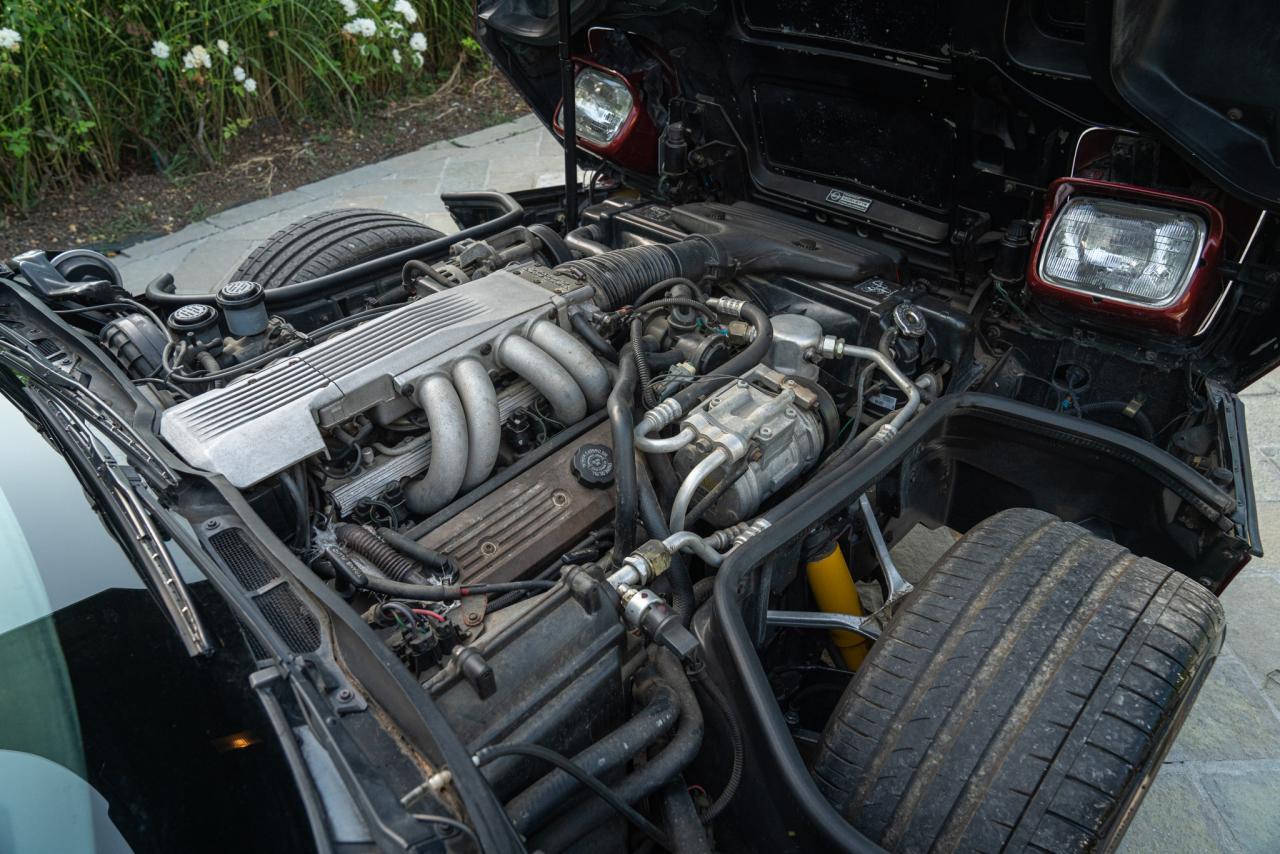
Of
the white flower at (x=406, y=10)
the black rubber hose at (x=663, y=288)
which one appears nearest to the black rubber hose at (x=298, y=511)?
the black rubber hose at (x=663, y=288)

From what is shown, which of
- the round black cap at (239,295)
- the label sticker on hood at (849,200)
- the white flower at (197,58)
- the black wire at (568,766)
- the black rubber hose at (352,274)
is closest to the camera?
the black wire at (568,766)

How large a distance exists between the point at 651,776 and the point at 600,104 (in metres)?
2.28

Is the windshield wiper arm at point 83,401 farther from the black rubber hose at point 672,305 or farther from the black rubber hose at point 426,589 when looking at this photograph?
the black rubber hose at point 672,305

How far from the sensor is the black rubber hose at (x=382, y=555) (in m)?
1.69

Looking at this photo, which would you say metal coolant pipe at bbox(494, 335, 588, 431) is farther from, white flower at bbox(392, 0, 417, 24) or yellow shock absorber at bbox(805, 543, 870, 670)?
white flower at bbox(392, 0, 417, 24)

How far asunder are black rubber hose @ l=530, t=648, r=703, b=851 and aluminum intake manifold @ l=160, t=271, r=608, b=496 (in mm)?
680

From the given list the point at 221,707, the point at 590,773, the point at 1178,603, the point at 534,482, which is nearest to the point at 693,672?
the point at 590,773

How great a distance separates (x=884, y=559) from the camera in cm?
195

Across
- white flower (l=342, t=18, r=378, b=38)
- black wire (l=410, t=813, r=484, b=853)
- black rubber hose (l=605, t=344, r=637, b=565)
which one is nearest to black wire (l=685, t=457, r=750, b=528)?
black rubber hose (l=605, t=344, r=637, b=565)

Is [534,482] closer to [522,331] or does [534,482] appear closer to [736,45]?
[522,331]

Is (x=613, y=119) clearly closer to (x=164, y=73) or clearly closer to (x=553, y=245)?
(x=553, y=245)

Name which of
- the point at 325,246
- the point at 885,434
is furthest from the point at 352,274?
the point at 885,434

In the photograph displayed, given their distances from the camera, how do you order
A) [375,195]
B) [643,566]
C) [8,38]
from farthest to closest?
[375,195] → [8,38] → [643,566]

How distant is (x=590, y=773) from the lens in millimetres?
1355
